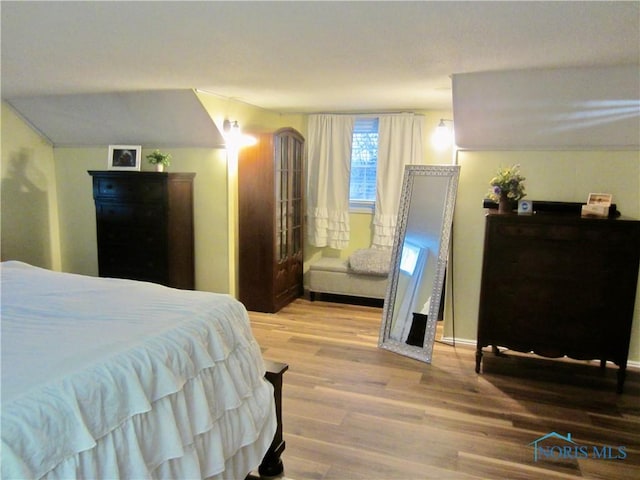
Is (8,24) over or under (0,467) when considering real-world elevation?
over

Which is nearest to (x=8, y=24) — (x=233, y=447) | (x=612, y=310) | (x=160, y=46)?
(x=160, y=46)

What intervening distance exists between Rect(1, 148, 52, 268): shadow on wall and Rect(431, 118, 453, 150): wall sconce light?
421 centimetres

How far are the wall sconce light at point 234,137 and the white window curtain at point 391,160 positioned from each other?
1429mm

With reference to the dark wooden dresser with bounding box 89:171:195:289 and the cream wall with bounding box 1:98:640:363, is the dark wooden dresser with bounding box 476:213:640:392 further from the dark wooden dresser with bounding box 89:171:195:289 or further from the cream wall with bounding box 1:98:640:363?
the dark wooden dresser with bounding box 89:171:195:289

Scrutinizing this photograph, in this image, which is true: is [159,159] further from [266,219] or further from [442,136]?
[442,136]

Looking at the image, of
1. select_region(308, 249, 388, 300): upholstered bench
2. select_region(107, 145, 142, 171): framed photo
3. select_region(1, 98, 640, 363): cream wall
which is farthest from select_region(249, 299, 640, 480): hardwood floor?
select_region(107, 145, 142, 171): framed photo

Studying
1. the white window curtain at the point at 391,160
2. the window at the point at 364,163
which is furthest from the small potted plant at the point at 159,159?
the white window curtain at the point at 391,160

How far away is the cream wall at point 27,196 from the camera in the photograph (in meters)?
4.43

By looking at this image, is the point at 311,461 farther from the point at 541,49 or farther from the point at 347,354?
the point at 541,49

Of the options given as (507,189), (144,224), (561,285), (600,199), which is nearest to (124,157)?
(144,224)

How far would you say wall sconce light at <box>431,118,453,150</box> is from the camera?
14.6 feet

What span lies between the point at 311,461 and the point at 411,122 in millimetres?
3588

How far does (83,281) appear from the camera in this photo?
7.40 ft

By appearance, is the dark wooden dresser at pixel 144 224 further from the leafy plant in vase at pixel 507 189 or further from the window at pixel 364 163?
the leafy plant in vase at pixel 507 189
